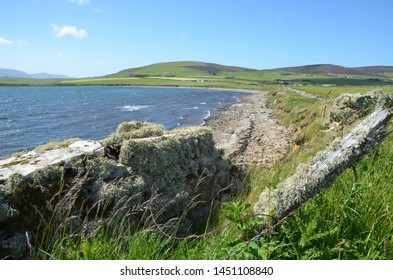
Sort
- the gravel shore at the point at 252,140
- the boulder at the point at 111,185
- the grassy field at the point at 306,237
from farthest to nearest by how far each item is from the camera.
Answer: the gravel shore at the point at 252,140
the boulder at the point at 111,185
the grassy field at the point at 306,237

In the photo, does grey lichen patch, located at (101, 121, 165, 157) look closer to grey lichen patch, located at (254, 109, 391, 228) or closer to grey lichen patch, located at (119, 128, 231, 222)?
grey lichen patch, located at (119, 128, 231, 222)

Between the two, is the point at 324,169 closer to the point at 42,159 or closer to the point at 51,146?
the point at 42,159

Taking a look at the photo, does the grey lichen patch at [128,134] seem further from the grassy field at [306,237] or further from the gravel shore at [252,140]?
the gravel shore at [252,140]

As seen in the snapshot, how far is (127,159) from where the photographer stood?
6145 millimetres

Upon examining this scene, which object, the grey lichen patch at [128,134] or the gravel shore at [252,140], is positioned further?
the gravel shore at [252,140]

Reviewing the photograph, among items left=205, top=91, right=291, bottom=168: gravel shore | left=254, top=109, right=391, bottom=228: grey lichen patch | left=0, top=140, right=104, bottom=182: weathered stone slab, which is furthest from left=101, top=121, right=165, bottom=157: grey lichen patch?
left=205, top=91, right=291, bottom=168: gravel shore

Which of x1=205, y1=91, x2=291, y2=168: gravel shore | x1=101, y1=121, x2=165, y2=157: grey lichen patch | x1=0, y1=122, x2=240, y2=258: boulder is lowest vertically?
x1=205, y1=91, x2=291, y2=168: gravel shore

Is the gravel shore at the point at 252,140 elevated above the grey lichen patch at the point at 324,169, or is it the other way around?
the grey lichen patch at the point at 324,169

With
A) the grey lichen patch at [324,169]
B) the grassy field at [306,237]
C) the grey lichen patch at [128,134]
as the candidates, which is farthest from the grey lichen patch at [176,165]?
the grey lichen patch at [324,169]

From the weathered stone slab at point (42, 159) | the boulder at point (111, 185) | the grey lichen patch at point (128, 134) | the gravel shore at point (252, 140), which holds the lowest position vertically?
the gravel shore at point (252, 140)

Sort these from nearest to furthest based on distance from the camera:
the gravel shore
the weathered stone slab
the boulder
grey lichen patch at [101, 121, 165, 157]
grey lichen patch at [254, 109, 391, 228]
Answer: grey lichen patch at [254, 109, 391, 228] < the boulder < the weathered stone slab < grey lichen patch at [101, 121, 165, 157] < the gravel shore

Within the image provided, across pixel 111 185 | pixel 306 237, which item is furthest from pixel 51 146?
pixel 306 237

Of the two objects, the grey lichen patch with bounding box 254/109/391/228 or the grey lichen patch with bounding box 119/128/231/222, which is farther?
the grey lichen patch with bounding box 119/128/231/222
